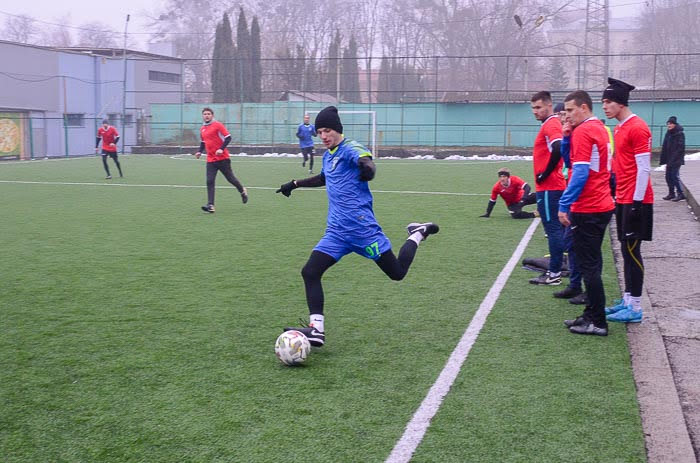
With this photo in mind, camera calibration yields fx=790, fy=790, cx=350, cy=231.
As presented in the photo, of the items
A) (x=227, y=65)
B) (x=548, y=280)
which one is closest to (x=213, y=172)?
(x=548, y=280)

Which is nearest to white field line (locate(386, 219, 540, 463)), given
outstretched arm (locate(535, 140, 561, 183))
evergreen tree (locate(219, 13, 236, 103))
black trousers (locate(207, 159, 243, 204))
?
outstretched arm (locate(535, 140, 561, 183))

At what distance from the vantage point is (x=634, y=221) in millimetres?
6430

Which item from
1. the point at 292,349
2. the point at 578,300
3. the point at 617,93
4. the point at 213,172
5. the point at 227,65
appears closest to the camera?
the point at 292,349

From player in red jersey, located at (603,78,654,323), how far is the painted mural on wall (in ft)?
127

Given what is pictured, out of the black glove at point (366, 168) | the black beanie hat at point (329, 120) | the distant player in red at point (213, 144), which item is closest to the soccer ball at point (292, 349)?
the black glove at point (366, 168)

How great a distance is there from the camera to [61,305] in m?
7.37

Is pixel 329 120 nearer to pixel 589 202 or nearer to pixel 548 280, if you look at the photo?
pixel 589 202

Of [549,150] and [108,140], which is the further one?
[108,140]

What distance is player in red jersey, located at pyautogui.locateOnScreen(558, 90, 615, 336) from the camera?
20.1ft

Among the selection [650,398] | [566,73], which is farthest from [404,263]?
[566,73]

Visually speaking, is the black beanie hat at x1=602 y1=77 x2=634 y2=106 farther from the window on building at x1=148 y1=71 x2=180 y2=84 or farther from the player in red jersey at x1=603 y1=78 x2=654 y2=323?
the window on building at x1=148 y1=71 x2=180 y2=84

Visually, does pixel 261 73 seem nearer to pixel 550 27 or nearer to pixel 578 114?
pixel 550 27

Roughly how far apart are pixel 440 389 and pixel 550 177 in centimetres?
365

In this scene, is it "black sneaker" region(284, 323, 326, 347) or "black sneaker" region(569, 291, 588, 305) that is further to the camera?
"black sneaker" region(569, 291, 588, 305)
